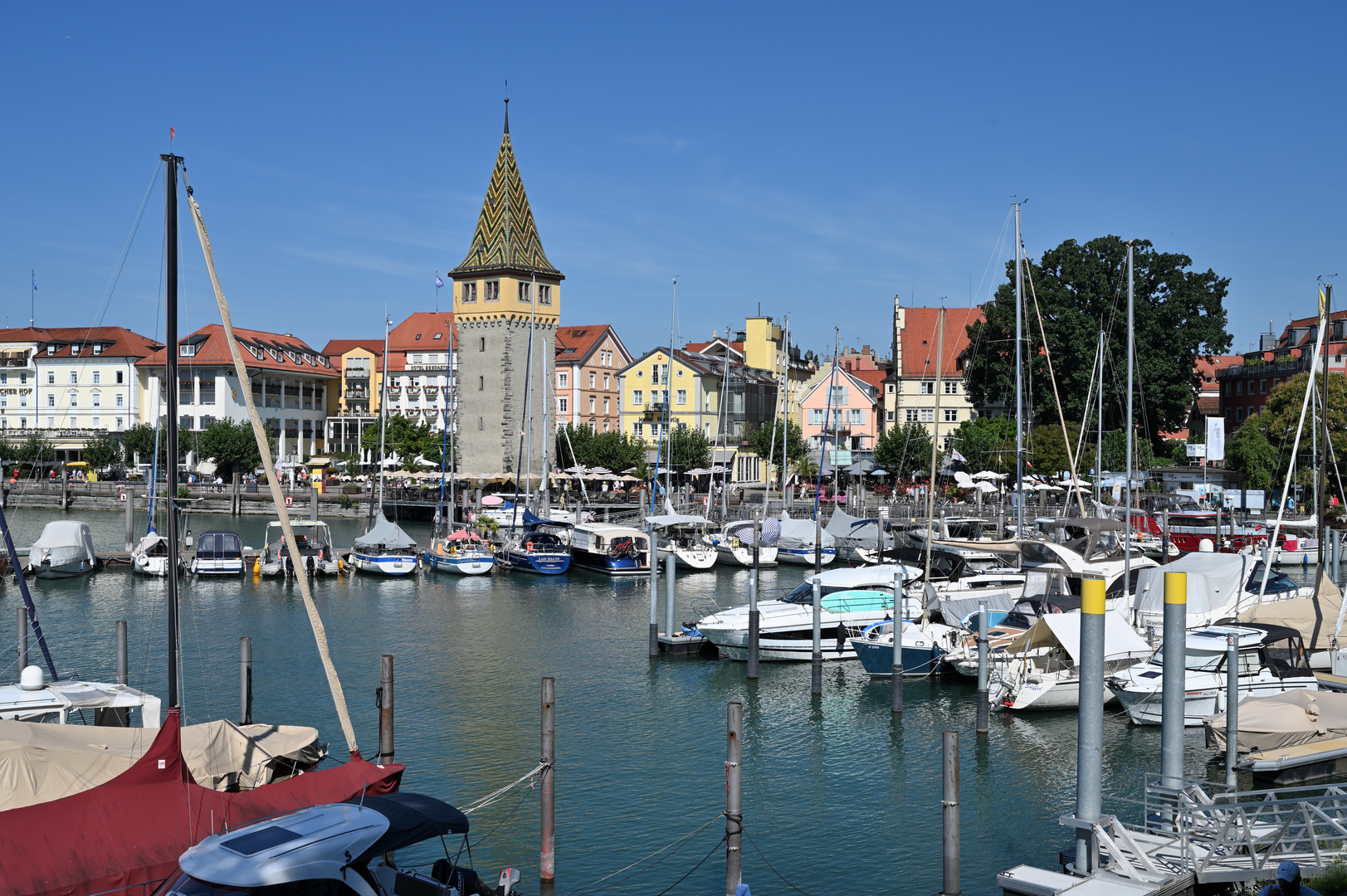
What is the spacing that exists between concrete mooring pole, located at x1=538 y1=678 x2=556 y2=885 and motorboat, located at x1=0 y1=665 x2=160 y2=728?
22.1 ft

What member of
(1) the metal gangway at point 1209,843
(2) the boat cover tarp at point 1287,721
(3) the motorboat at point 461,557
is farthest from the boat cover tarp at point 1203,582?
(3) the motorboat at point 461,557

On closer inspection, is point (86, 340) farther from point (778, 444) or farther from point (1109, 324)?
point (1109, 324)

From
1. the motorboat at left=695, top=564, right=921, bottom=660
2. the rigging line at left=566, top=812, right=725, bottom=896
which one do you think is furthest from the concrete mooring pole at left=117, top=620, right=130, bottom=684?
the motorboat at left=695, top=564, right=921, bottom=660

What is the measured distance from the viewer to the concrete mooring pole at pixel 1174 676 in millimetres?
16000

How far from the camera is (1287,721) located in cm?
2220

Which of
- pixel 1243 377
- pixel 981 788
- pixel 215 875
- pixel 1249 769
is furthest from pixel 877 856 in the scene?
pixel 1243 377

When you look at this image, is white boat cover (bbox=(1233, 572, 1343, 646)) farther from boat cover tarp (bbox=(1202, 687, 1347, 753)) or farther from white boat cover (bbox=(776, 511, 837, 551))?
white boat cover (bbox=(776, 511, 837, 551))

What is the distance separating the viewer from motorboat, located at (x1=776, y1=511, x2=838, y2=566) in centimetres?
5819

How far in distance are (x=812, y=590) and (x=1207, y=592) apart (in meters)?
11.0

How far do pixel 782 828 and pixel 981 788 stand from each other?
4.49 meters

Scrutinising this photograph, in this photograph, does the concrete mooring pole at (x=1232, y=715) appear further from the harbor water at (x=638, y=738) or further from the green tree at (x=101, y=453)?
the green tree at (x=101, y=453)

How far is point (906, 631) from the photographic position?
32.5 meters

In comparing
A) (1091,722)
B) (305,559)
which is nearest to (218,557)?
(305,559)

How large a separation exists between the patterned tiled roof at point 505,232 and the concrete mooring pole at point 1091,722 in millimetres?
77913
